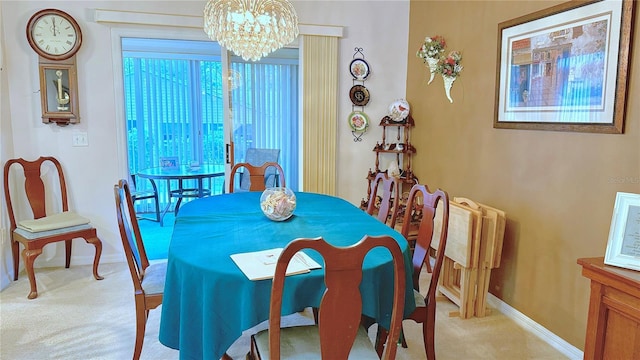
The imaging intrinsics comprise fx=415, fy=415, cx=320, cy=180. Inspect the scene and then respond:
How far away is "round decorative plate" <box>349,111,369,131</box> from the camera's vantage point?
401 cm

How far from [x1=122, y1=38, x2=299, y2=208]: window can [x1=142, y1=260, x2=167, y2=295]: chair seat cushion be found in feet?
10.3

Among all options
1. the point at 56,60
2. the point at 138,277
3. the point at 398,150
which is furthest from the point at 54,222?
the point at 398,150

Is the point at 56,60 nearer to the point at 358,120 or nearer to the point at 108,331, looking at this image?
the point at 108,331

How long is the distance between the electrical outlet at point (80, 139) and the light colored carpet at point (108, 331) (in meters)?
1.17

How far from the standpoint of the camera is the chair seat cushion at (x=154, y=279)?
207 centimetres

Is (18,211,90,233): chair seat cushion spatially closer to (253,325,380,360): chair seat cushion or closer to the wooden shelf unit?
(253,325,380,360): chair seat cushion

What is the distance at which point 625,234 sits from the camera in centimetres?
161

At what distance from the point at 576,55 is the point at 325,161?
227 centimetres

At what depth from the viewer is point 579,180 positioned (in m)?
2.26

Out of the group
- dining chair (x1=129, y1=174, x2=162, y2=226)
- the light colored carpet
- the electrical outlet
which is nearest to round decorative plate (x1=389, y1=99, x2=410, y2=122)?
the light colored carpet

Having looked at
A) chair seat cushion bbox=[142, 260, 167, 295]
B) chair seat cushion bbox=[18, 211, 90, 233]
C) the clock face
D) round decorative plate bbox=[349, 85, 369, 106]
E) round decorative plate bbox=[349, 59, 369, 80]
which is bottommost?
chair seat cushion bbox=[142, 260, 167, 295]

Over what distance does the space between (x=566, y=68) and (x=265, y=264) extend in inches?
77.6

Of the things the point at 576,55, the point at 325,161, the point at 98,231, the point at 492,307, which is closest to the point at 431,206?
the point at 576,55

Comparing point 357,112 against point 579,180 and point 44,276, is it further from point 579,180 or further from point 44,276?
point 44,276
